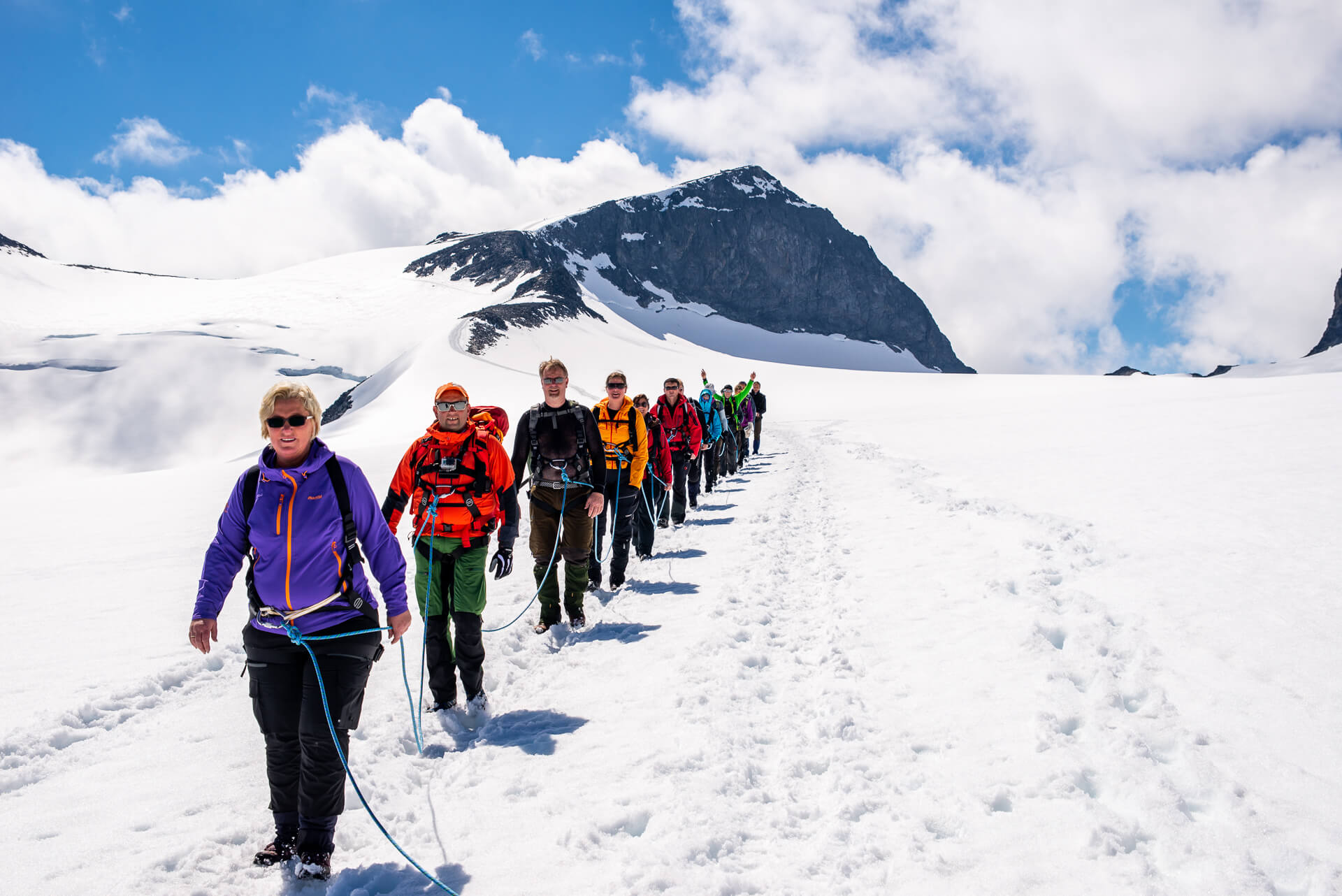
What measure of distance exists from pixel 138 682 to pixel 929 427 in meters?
25.3

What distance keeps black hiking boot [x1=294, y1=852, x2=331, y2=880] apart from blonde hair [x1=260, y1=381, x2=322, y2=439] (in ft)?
6.42

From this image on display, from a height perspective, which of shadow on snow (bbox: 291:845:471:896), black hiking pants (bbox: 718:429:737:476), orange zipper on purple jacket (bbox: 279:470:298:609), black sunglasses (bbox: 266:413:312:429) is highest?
black sunglasses (bbox: 266:413:312:429)

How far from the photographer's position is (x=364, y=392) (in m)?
56.8

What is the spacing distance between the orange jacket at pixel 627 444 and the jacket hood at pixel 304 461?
443 centimetres

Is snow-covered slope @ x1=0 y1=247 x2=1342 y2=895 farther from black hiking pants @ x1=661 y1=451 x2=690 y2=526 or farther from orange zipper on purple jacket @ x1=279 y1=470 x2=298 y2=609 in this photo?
orange zipper on purple jacket @ x1=279 y1=470 x2=298 y2=609

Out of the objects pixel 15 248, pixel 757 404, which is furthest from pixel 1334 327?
pixel 15 248

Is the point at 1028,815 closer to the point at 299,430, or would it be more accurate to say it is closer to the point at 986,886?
the point at 986,886

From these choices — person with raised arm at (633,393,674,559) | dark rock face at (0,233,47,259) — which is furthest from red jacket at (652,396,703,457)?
dark rock face at (0,233,47,259)

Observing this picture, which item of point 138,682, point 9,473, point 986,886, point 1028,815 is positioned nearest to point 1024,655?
point 1028,815

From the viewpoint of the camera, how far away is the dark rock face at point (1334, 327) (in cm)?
15862

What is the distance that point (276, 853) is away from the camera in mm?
3377

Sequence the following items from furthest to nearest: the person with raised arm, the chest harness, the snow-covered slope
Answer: the person with raised arm < the chest harness < the snow-covered slope

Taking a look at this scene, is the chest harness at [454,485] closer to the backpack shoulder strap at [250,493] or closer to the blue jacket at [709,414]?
the backpack shoulder strap at [250,493]

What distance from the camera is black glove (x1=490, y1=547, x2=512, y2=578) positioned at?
17.1ft
